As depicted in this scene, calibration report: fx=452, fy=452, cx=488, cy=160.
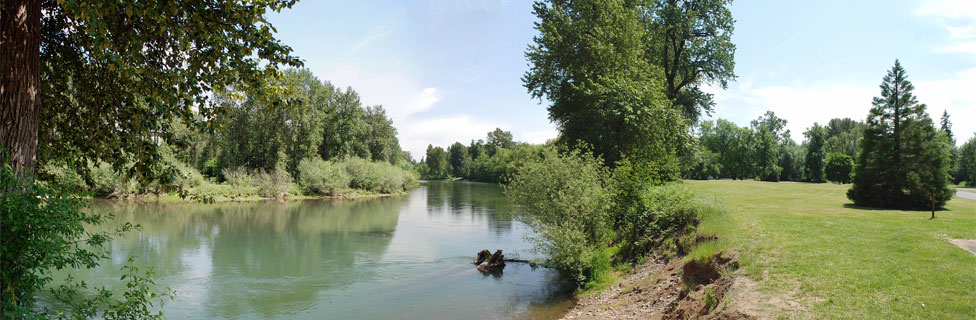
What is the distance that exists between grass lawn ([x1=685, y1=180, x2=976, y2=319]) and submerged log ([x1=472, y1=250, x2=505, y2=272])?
822cm

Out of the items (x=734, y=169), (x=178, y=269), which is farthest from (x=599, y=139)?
(x=734, y=169)

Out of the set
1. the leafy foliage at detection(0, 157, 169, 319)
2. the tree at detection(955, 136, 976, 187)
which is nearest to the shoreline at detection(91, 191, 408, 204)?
the leafy foliage at detection(0, 157, 169, 319)

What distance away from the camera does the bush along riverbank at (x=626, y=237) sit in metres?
10.9

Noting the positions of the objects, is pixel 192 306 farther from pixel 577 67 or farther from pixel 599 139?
pixel 577 67

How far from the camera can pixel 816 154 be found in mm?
62500

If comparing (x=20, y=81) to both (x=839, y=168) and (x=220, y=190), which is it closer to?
(x=220, y=190)

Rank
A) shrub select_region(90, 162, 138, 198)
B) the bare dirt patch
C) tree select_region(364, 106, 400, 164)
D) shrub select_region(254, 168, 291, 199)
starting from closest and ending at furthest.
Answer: the bare dirt patch → shrub select_region(90, 162, 138, 198) → shrub select_region(254, 168, 291, 199) → tree select_region(364, 106, 400, 164)

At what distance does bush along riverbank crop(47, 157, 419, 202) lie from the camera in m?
40.2

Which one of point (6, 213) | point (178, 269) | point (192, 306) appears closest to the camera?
point (6, 213)

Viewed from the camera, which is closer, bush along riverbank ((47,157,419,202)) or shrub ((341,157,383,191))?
bush along riverbank ((47,157,419,202))

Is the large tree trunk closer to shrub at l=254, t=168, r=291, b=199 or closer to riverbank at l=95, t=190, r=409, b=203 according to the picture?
riverbank at l=95, t=190, r=409, b=203

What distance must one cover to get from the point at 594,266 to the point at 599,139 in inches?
320

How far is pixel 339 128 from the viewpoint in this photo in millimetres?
61312

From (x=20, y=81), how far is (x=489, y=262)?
14944 mm
